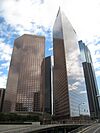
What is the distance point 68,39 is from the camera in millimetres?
197125

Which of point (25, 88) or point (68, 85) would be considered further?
point (25, 88)

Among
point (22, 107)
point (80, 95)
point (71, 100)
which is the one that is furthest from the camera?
point (80, 95)

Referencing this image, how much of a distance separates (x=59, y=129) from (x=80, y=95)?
129 metres

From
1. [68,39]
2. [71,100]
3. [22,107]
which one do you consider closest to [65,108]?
[71,100]

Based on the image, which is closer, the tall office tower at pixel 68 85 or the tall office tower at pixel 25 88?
the tall office tower at pixel 68 85

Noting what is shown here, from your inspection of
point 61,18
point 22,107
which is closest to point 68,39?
point 61,18

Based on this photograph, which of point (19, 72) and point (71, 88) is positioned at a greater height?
point (19, 72)

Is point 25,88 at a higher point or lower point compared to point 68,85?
higher

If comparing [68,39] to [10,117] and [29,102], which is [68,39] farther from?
[10,117]

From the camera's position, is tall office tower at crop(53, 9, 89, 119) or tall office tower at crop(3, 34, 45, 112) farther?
tall office tower at crop(3, 34, 45, 112)

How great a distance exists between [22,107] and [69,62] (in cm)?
7212

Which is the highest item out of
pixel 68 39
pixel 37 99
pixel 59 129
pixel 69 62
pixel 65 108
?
pixel 68 39

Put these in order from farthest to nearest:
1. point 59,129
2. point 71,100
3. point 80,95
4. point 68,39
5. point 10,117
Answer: point 68,39 < point 80,95 < point 71,100 < point 10,117 < point 59,129

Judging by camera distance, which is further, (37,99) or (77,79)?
(77,79)
